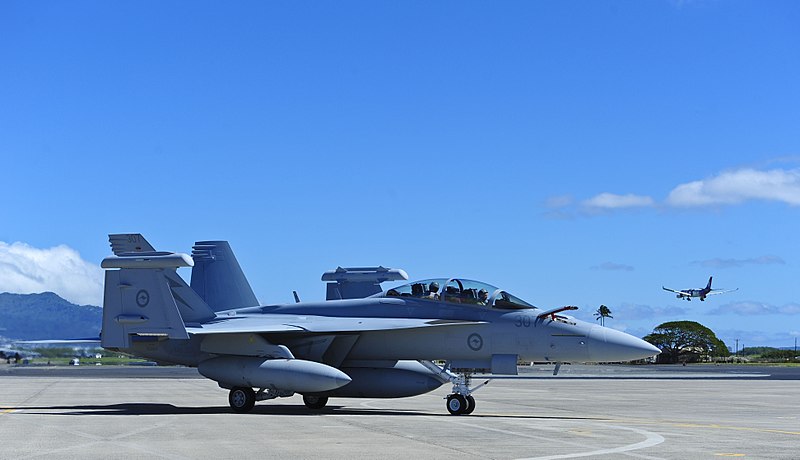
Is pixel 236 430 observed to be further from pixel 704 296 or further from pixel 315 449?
pixel 704 296

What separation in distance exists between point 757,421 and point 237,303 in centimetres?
1397

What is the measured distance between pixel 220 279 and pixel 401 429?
12302mm

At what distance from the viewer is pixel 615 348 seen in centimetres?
2047

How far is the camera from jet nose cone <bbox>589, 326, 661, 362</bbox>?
2047 cm

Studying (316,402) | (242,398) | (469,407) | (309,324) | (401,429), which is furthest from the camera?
(316,402)

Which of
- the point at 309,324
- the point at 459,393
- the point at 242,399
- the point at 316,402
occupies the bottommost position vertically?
the point at 316,402

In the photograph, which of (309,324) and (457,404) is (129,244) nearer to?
(309,324)

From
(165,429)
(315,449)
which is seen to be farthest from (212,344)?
(315,449)

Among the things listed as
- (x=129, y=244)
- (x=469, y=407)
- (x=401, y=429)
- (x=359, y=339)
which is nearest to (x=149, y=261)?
(x=129, y=244)

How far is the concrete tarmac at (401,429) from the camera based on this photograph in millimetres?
12594

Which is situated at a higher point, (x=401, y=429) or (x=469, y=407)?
(x=469, y=407)

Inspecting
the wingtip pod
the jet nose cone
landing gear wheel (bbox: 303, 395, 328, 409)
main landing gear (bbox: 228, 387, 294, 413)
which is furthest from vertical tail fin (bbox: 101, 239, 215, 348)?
the jet nose cone

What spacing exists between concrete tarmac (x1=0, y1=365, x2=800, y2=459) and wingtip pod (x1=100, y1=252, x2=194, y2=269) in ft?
10.1

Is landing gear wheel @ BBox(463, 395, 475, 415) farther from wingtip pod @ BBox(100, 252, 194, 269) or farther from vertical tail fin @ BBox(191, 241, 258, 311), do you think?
vertical tail fin @ BBox(191, 241, 258, 311)
